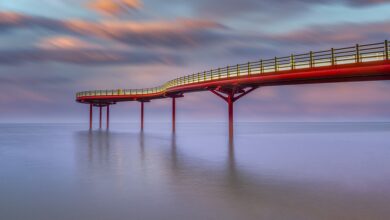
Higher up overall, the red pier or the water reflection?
the red pier

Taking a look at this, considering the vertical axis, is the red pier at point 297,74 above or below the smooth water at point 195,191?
above

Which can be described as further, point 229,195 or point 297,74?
point 297,74

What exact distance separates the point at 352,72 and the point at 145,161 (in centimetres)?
1626

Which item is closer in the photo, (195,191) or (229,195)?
(229,195)

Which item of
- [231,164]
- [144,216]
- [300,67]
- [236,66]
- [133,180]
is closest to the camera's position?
[144,216]

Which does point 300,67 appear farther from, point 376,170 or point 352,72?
point 376,170

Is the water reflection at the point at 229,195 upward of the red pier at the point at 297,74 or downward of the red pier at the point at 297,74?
downward

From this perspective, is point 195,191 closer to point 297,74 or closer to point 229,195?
point 229,195

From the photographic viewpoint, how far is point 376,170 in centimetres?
1933

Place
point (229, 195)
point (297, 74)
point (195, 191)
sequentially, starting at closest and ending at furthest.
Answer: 1. point (229, 195)
2. point (195, 191)
3. point (297, 74)

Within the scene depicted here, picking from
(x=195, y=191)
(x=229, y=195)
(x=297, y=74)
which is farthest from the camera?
(x=297, y=74)

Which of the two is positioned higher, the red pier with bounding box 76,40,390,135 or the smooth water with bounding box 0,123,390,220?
the red pier with bounding box 76,40,390,135

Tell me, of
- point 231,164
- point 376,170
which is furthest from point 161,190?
point 376,170

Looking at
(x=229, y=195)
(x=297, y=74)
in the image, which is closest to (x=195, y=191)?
(x=229, y=195)
